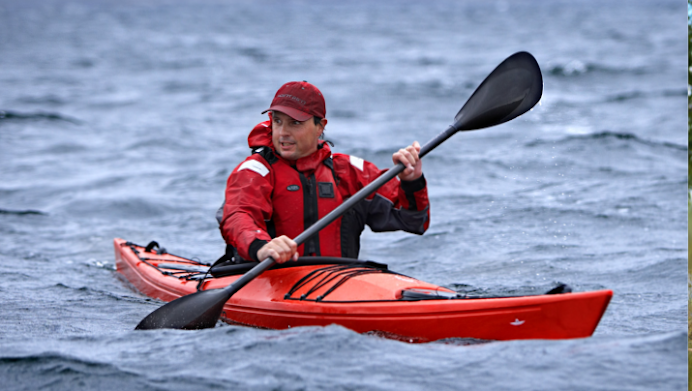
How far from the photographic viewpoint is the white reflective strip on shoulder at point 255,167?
386 centimetres

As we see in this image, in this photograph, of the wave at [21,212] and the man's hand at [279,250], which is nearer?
the man's hand at [279,250]

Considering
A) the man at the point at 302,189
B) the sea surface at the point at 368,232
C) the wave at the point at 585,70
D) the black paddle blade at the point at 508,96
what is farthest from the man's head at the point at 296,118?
the wave at the point at 585,70

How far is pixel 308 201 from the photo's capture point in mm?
3900

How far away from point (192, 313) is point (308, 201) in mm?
831

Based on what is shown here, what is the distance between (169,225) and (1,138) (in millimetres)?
6333

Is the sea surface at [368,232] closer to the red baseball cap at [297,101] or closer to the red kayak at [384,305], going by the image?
the red kayak at [384,305]

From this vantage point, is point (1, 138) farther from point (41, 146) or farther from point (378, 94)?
point (378, 94)

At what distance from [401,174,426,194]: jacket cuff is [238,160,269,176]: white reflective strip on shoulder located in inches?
29.0

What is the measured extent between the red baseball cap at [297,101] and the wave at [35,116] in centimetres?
1150

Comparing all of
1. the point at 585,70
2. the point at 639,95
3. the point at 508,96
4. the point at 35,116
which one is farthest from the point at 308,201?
the point at 585,70

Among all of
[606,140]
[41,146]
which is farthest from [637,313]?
[41,146]

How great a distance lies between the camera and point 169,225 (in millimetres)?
7633

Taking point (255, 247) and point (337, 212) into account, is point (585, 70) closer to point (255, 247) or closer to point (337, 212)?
point (337, 212)

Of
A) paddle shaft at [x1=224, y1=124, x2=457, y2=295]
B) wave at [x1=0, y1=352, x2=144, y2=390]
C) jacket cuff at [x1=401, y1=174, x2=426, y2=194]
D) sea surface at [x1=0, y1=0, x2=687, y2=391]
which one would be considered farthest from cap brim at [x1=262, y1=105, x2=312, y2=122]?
wave at [x1=0, y1=352, x2=144, y2=390]
